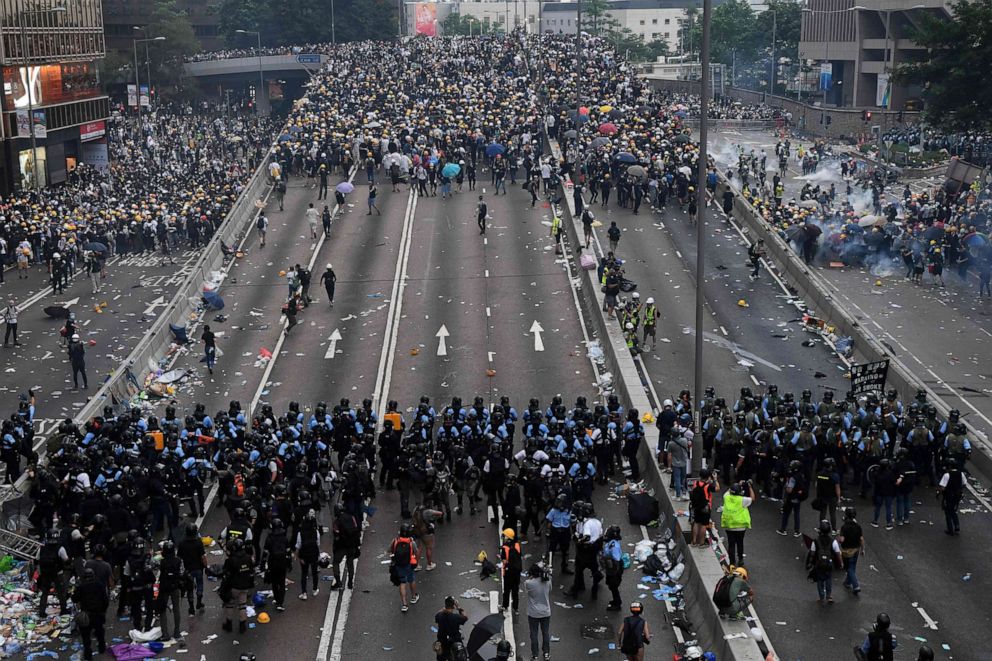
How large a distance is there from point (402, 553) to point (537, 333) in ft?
61.7

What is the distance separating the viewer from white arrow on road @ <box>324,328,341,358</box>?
3721 cm

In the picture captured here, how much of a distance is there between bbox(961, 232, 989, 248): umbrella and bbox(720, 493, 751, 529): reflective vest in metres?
29.4

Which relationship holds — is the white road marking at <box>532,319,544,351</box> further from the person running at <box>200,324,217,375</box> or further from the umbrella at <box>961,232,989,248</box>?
the umbrella at <box>961,232,989,248</box>

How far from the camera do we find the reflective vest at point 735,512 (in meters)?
20.9

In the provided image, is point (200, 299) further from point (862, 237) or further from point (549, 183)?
point (862, 237)

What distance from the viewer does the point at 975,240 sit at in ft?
155

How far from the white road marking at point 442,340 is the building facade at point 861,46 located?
2562 inches

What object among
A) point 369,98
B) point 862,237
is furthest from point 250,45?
point 862,237

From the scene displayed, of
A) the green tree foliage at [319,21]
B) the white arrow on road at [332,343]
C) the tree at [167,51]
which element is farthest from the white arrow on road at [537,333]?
the green tree foliage at [319,21]

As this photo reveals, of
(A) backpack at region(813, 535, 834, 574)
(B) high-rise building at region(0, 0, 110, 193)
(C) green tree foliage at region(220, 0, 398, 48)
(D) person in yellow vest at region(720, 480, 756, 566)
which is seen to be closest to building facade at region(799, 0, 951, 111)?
(C) green tree foliage at region(220, 0, 398, 48)

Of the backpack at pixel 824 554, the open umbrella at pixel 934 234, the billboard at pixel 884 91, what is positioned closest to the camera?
the backpack at pixel 824 554

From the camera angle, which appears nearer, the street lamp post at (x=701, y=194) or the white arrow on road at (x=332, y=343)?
the street lamp post at (x=701, y=194)

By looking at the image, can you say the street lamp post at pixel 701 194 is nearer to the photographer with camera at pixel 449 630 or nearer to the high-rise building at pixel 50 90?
the photographer with camera at pixel 449 630

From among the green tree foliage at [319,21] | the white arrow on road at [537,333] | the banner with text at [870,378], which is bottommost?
the white arrow on road at [537,333]
